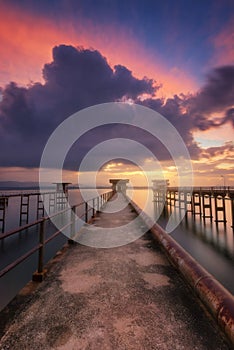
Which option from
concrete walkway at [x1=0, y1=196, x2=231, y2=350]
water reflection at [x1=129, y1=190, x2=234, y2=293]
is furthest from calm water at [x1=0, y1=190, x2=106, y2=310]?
water reflection at [x1=129, y1=190, x2=234, y2=293]

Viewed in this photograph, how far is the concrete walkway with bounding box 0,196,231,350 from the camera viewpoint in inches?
74.1

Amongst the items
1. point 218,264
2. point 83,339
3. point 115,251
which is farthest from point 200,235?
point 83,339

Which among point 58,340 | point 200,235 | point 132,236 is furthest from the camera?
point 200,235

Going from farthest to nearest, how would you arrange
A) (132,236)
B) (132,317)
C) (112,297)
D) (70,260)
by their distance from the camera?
(132,236), (70,260), (112,297), (132,317)

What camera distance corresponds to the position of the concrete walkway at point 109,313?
6.17ft

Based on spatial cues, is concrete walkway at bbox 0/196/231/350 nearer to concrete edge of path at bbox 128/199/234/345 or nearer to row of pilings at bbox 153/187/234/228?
concrete edge of path at bbox 128/199/234/345

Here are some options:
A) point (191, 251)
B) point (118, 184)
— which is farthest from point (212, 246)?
point (118, 184)

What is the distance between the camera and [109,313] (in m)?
2.31

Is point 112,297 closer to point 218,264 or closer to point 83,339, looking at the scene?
point 83,339

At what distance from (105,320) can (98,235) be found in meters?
4.12

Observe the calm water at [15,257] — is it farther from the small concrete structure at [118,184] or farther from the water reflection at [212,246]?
the small concrete structure at [118,184]

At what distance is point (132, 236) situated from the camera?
612cm

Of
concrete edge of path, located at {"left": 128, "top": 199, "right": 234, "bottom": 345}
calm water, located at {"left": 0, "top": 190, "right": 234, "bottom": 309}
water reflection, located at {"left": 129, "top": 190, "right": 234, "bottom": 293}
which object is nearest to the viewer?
concrete edge of path, located at {"left": 128, "top": 199, "right": 234, "bottom": 345}


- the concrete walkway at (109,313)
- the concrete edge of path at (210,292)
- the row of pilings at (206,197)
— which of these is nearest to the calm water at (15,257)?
the concrete walkway at (109,313)
